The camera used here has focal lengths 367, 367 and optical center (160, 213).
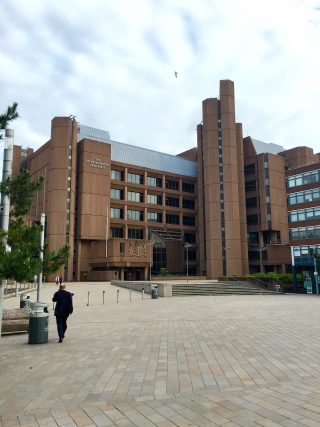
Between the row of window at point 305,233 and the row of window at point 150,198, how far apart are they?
37766mm

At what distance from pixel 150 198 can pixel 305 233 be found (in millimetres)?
40618

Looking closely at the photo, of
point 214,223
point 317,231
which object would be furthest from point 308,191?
point 214,223

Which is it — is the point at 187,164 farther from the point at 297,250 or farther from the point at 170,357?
the point at 170,357

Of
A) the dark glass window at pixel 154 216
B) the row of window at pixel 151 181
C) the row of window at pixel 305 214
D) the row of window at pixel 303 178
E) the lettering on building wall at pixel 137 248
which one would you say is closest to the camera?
the row of window at pixel 305 214

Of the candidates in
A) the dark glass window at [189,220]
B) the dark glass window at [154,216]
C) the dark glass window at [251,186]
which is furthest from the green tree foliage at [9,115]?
the dark glass window at [251,186]

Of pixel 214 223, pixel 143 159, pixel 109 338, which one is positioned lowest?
pixel 109 338

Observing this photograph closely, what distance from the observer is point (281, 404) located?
5.26m

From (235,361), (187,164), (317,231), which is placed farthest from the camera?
(187,164)

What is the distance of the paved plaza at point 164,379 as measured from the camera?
16.2 feet

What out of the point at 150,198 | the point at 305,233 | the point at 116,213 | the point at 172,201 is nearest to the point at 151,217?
the point at 150,198

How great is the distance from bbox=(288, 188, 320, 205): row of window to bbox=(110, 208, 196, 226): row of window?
118 feet

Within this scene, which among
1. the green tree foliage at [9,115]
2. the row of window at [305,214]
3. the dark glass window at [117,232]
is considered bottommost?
the green tree foliage at [9,115]

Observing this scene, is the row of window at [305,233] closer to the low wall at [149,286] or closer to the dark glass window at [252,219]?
A: the low wall at [149,286]

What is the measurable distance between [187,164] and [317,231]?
47.5 m
